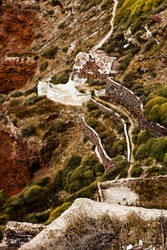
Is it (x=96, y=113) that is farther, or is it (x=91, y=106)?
(x=91, y=106)

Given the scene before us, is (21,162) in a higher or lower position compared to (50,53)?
lower

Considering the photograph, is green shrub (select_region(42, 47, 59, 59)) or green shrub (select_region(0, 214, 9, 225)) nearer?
green shrub (select_region(0, 214, 9, 225))

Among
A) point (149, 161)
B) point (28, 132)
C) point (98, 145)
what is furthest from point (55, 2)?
point (149, 161)

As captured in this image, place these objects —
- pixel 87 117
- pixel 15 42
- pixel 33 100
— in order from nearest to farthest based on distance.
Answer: pixel 87 117 < pixel 33 100 < pixel 15 42

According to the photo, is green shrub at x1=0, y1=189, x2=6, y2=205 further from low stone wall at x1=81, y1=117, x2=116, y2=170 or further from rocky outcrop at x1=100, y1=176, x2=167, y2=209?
rocky outcrop at x1=100, y1=176, x2=167, y2=209

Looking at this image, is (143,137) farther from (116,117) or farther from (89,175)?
(116,117)

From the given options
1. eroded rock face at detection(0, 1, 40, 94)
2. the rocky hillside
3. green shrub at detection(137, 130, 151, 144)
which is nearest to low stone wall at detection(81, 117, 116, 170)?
the rocky hillside

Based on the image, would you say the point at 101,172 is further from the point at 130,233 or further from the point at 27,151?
the point at 130,233
